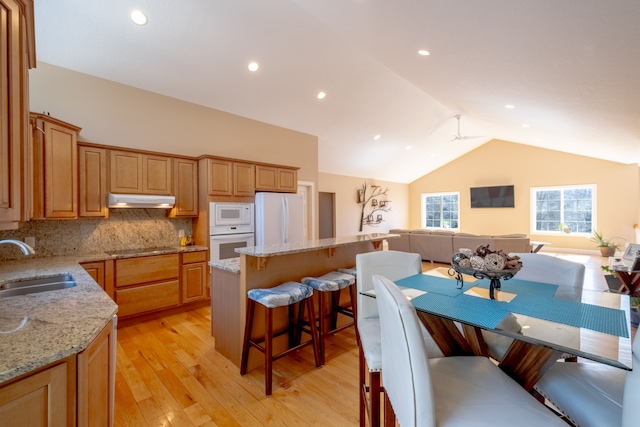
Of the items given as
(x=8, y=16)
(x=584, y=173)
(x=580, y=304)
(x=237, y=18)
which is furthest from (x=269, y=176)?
(x=584, y=173)

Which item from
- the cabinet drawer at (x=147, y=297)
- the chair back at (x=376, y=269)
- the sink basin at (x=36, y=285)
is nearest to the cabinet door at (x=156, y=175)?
the cabinet drawer at (x=147, y=297)

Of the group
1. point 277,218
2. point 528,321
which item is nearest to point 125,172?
point 277,218

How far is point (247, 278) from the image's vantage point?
2.30m

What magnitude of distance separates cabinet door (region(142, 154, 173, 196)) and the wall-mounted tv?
356 inches

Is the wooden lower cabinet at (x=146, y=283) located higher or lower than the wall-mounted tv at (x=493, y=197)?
lower

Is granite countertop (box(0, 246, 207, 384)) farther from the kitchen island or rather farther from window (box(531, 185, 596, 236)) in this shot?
window (box(531, 185, 596, 236))

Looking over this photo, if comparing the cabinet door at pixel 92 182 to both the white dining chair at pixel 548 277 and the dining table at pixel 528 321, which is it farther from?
the white dining chair at pixel 548 277

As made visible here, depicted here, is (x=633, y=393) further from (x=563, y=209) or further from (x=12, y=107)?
(x=563, y=209)

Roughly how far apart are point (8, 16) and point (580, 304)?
2.88m

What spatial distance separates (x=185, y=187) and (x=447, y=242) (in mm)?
5608

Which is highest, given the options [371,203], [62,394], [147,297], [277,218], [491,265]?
[371,203]

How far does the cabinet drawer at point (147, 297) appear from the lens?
3156mm

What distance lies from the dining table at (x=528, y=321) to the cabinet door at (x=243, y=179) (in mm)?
2919

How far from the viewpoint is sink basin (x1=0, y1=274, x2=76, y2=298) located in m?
1.89
